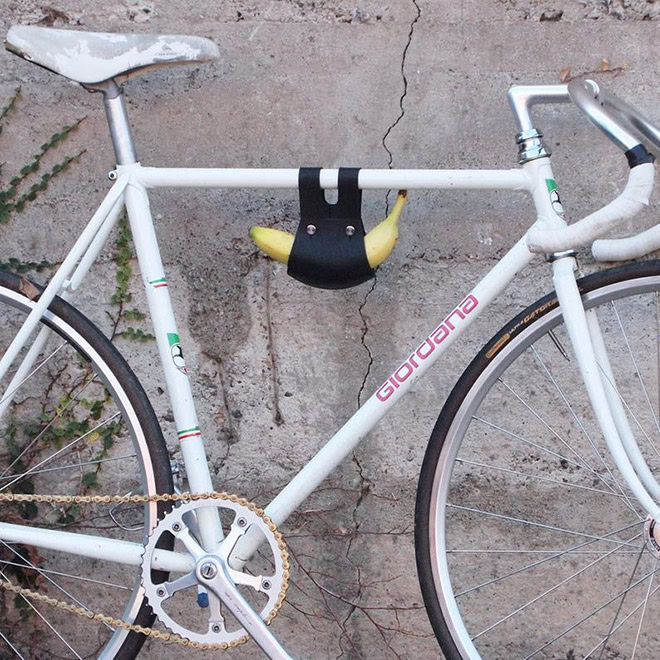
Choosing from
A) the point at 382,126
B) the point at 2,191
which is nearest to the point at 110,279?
the point at 2,191

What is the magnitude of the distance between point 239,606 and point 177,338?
0.59m

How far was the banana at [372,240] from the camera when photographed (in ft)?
6.21

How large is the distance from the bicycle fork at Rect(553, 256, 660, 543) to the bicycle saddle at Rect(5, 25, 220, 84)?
93cm

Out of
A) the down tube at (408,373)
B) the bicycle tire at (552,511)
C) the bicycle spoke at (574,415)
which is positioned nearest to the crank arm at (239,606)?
the down tube at (408,373)

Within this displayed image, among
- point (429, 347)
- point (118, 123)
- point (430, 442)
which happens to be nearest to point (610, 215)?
point (429, 347)

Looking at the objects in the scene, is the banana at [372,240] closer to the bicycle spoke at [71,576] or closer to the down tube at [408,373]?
the down tube at [408,373]

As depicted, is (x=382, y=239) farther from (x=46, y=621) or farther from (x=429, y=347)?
(x=46, y=621)

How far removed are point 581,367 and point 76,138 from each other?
142 centimetres

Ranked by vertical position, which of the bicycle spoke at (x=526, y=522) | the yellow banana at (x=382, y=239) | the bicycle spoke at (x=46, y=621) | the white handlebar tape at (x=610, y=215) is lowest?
the bicycle spoke at (x=46, y=621)

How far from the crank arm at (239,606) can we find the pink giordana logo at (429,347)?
51 cm

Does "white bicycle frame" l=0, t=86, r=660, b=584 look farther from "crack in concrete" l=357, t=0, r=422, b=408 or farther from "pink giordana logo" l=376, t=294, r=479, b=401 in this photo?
"crack in concrete" l=357, t=0, r=422, b=408

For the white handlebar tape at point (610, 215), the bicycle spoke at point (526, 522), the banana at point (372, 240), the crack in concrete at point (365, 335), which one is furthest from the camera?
the crack in concrete at point (365, 335)

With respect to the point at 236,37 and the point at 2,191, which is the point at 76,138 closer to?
the point at 2,191

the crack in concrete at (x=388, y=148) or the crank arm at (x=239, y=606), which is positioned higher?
the crack in concrete at (x=388, y=148)
